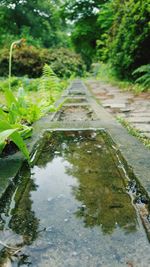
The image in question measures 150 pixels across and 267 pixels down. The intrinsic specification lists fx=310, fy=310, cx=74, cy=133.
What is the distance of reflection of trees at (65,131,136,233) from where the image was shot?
3.48ft

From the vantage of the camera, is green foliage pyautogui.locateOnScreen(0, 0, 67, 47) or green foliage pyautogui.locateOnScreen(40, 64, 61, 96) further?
green foliage pyautogui.locateOnScreen(0, 0, 67, 47)

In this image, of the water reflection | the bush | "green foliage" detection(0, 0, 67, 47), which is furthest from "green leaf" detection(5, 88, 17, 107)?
"green foliage" detection(0, 0, 67, 47)

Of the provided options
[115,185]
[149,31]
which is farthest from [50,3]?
[115,185]

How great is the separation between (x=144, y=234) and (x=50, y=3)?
33.4 metres

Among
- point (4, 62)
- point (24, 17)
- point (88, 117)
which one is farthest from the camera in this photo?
point (24, 17)

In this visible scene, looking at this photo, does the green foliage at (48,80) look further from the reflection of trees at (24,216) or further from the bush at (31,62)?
the bush at (31,62)

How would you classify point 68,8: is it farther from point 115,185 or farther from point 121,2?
point 115,185

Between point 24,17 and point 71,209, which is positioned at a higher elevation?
point 24,17

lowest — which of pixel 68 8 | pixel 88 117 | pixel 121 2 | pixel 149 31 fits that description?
pixel 88 117

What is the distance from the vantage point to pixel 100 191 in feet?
4.30

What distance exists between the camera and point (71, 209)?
1.16 meters

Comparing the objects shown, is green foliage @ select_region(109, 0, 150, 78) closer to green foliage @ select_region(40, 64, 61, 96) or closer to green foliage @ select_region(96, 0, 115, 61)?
green foliage @ select_region(96, 0, 115, 61)

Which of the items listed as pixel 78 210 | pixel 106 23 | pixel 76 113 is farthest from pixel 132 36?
pixel 78 210

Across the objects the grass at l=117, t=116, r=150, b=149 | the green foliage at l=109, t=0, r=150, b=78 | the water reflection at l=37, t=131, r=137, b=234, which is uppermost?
the green foliage at l=109, t=0, r=150, b=78
